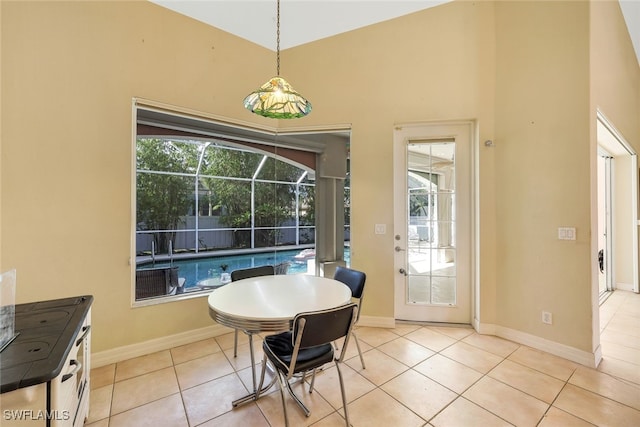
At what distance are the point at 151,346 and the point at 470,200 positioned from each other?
12.0 feet

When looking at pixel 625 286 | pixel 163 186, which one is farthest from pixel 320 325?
pixel 625 286

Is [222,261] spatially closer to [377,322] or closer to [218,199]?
[218,199]

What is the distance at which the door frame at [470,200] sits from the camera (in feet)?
9.62

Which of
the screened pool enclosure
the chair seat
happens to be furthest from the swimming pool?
the chair seat

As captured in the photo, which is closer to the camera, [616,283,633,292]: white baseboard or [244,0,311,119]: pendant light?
[244,0,311,119]: pendant light

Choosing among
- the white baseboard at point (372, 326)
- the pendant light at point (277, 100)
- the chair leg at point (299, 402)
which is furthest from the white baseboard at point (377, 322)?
the pendant light at point (277, 100)

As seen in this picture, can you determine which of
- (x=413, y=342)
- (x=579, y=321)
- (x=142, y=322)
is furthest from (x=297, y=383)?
(x=579, y=321)

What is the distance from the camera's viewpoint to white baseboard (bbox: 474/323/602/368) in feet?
7.41

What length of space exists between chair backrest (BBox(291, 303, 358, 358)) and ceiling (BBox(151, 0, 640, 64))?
287 centimetres

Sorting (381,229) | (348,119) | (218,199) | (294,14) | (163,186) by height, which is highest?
(294,14)

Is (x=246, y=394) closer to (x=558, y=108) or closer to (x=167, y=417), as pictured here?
(x=167, y=417)

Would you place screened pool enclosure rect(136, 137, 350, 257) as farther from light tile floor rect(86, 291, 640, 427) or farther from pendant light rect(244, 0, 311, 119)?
pendant light rect(244, 0, 311, 119)

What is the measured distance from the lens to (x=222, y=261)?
15.9ft

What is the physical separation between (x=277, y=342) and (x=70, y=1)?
322 cm
